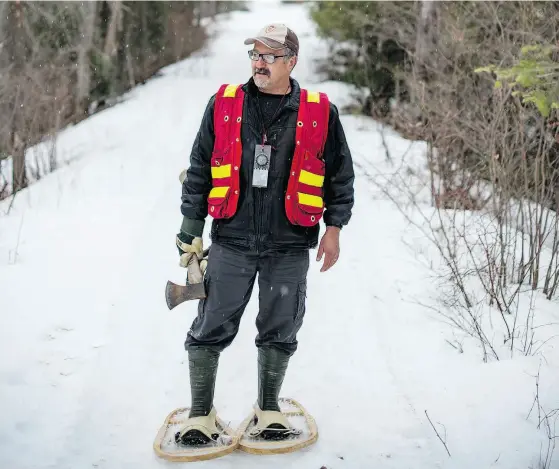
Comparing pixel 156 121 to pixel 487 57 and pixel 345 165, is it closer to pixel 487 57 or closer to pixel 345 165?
pixel 487 57

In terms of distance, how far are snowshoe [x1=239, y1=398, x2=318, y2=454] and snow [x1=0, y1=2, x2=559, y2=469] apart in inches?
1.9

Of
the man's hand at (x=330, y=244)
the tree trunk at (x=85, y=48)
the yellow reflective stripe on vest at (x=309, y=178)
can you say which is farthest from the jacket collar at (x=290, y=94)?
the tree trunk at (x=85, y=48)

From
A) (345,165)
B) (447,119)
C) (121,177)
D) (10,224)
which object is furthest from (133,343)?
(121,177)

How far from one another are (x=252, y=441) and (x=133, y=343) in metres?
1.48

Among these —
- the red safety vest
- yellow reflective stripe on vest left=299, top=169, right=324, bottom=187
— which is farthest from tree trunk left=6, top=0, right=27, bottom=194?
yellow reflective stripe on vest left=299, top=169, right=324, bottom=187

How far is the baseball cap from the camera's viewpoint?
8.82 ft

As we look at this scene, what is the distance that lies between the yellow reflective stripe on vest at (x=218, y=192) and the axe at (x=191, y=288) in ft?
1.13

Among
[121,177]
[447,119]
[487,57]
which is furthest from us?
[121,177]

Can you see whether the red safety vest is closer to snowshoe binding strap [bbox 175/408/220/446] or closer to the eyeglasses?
the eyeglasses

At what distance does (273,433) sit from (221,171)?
1.29 meters

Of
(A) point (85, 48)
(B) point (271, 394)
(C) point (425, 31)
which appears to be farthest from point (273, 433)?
(A) point (85, 48)

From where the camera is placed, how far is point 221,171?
8.97 ft

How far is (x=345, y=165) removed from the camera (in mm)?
2883

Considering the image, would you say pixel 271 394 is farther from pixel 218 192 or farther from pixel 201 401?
pixel 218 192
